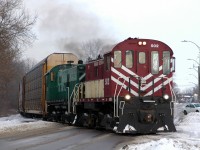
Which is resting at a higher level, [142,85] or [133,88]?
[142,85]

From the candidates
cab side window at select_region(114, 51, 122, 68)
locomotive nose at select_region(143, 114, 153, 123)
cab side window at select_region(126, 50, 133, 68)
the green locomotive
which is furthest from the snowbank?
the green locomotive

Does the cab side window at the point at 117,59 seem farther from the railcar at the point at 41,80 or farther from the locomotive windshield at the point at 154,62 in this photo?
the railcar at the point at 41,80

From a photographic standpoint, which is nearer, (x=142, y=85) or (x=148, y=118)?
(x=148, y=118)

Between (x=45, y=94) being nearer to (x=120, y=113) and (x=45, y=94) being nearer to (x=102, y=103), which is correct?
(x=102, y=103)

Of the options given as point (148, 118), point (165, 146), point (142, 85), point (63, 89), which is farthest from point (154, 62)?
point (63, 89)

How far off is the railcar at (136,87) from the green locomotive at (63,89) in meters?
3.57

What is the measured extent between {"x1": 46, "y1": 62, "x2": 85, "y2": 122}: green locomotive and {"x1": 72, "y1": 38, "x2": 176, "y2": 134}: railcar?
3.57 meters

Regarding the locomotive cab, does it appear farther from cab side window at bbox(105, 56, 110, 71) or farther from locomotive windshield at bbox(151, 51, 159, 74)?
cab side window at bbox(105, 56, 110, 71)

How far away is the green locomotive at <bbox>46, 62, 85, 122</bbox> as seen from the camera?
74.4 ft

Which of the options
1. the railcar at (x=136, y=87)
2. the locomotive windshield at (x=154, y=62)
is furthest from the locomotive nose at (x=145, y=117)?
the locomotive windshield at (x=154, y=62)

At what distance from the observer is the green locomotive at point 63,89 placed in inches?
893

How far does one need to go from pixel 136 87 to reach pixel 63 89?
29.5ft

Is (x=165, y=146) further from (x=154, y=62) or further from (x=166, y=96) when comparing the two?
(x=154, y=62)

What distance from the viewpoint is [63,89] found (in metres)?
25.8
